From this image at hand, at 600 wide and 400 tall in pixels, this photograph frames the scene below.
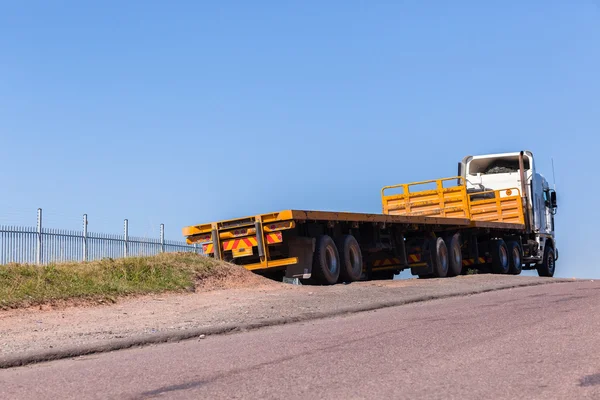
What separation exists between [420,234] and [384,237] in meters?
2.23

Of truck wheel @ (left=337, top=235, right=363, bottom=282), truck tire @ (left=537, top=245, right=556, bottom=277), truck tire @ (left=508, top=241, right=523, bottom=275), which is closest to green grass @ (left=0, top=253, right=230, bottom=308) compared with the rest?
truck wheel @ (left=337, top=235, right=363, bottom=282)

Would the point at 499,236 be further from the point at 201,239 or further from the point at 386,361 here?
the point at 386,361

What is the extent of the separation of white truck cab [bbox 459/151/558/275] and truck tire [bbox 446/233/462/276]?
2.55 m

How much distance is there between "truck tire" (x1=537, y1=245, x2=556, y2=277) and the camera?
30795 mm

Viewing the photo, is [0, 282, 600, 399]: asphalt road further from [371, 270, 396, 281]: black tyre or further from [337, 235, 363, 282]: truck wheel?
[371, 270, 396, 281]: black tyre

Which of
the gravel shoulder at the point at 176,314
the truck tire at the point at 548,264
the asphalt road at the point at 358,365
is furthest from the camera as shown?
the truck tire at the point at 548,264

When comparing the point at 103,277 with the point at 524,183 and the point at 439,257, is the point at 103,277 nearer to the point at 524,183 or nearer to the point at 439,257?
the point at 439,257

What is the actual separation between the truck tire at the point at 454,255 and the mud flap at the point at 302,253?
23.6 ft

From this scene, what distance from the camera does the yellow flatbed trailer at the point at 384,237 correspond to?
60.9ft

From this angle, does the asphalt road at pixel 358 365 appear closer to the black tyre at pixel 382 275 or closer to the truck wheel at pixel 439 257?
the truck wheel at pixel 439 257

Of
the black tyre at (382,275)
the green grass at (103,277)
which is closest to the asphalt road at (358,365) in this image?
the green grass at (103,277)

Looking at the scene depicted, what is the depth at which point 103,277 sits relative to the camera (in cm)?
1587

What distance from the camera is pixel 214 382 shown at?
643 centimetres

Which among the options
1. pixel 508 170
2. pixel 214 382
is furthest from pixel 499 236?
pixel 214 382
